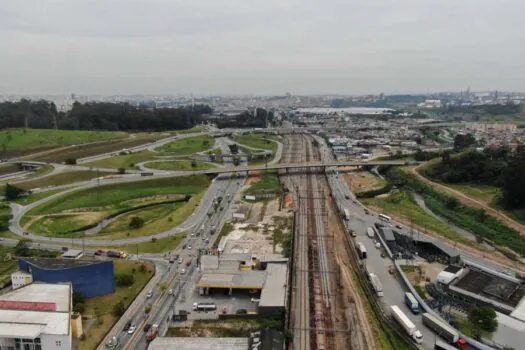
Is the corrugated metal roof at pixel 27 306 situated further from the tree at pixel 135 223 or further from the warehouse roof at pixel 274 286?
the tree at pixel 135 223

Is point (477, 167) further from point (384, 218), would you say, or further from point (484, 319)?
point (484, 319)

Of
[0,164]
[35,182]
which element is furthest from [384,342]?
[0,164]

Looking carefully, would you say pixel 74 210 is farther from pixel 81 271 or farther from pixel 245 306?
pixel 245 306

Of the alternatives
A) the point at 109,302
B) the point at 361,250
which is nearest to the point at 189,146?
the point at 361,250

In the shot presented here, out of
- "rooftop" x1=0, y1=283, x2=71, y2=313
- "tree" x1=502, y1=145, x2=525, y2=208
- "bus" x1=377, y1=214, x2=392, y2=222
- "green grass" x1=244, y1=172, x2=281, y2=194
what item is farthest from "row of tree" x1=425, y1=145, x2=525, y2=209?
"rooftop" x1=0, y1=283, x2=71, y2=313

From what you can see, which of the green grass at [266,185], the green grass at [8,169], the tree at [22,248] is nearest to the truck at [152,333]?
the tree at [22,248]
